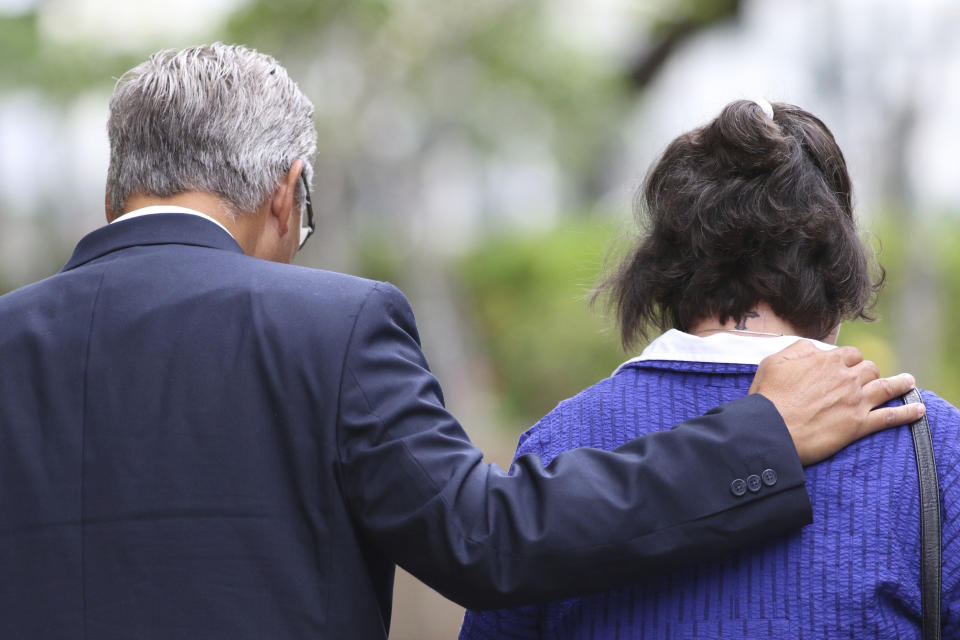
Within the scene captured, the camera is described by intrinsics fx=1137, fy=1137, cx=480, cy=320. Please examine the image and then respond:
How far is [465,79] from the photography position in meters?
11.9

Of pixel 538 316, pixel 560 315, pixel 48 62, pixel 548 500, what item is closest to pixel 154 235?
pixel 548 500

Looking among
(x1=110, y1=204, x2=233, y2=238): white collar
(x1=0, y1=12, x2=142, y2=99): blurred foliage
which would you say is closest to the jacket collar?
(x1=110, y1=204, x2=233, y2=238): white collar

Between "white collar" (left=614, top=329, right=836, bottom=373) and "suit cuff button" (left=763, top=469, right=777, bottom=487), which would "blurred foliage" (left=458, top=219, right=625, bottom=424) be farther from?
"suit cuff button" (left=763, top=469, right=777, bottom=487)

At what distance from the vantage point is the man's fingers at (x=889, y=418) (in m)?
1.79

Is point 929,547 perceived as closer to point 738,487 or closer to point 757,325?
point 738,487

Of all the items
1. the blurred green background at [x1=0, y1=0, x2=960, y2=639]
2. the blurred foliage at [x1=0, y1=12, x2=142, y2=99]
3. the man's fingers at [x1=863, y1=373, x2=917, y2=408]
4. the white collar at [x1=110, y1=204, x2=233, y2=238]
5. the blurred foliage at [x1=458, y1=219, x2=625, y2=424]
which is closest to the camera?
the man's fingers at [x1=863, y1=373, x2=917, y2=408]

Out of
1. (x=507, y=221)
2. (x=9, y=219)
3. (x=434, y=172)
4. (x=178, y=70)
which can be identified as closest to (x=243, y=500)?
(x=178, y=70)

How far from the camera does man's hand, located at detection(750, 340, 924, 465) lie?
5.90ft

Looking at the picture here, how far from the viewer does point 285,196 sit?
2.15m

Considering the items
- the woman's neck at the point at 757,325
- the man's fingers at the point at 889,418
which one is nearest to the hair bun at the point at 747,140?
the woman's neck at the point at 757,325

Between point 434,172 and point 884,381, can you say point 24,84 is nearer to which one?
point 434,172

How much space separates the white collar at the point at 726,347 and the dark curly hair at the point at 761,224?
2.4 inches

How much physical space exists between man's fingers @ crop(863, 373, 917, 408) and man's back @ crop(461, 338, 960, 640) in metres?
0.04

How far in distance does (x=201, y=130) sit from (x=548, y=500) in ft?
2.95
